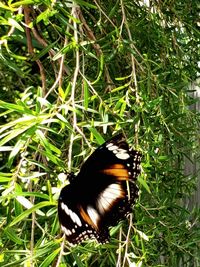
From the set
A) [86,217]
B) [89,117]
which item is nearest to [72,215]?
[86,217]

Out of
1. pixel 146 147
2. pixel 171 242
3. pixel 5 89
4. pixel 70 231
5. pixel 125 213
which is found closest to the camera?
pixel 70 231

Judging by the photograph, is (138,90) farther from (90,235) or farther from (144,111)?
(90,235)

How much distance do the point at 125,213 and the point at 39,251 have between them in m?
0.15

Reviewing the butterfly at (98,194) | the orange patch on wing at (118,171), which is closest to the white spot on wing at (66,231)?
the butterfly at (98,194)

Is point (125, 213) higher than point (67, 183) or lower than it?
lower

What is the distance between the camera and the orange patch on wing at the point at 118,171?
2.56ft

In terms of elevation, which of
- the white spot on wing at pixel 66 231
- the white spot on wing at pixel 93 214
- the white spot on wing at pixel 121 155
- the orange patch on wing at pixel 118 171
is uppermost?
the white spot on wing at pixel 121 155

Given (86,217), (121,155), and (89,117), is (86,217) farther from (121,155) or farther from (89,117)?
(89,117)

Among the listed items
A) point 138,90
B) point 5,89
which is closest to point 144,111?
point 138,90

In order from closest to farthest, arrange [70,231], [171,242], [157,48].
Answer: [70,231], [171,242], [157,48]

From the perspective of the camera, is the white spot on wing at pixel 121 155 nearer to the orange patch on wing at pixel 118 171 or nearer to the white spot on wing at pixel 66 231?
the orange patch on wing at pixel 118 171

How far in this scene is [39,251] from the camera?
763 millimetres

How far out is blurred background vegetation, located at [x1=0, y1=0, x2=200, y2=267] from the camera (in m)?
0.78

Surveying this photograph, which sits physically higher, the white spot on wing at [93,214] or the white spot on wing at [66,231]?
the white spot on wing at [66,231]
